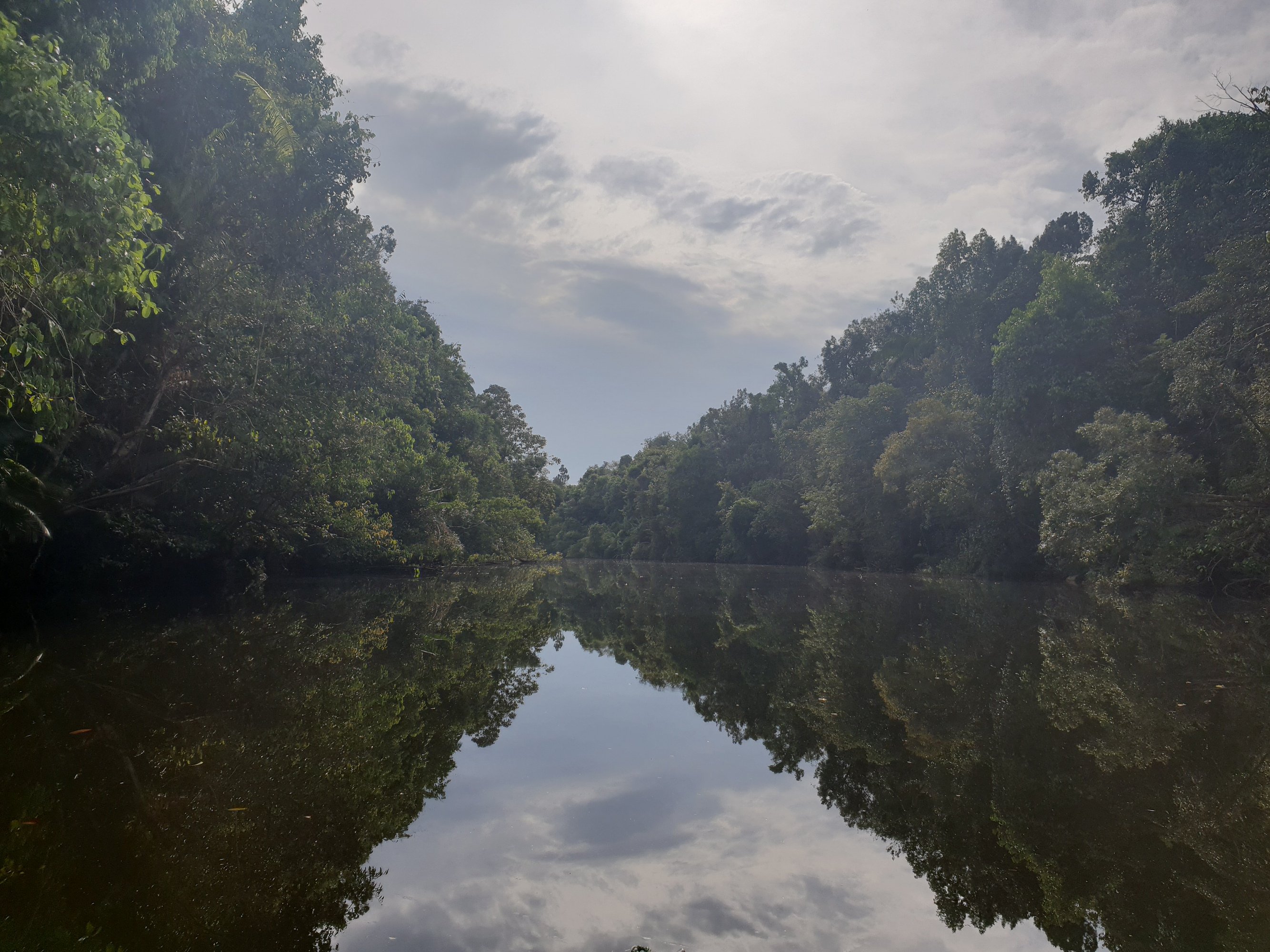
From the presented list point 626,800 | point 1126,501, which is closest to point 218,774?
point 626,800

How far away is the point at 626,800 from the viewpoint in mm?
4113

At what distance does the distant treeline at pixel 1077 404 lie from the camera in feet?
56.4

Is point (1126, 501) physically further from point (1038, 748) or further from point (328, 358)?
point (328, 358)

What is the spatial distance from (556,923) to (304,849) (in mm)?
1182

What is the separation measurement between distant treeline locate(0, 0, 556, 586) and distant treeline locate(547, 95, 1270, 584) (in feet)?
59.6

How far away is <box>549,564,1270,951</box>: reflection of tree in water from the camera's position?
2.89 meters

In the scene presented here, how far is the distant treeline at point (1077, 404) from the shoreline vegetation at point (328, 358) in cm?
11

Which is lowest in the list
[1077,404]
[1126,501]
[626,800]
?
[626,800]

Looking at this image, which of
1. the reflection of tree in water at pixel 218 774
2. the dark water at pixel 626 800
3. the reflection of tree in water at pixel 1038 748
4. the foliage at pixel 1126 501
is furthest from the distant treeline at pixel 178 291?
the foliage at pixel 1126 501

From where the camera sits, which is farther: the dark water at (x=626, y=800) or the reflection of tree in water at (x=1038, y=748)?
the reflection of tree in water at (x=1038, y=748)

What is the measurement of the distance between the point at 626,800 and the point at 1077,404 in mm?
25218

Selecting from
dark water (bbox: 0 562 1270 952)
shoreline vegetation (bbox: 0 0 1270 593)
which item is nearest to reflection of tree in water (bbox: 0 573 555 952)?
dark water (bbox: 0 562 1270 952)

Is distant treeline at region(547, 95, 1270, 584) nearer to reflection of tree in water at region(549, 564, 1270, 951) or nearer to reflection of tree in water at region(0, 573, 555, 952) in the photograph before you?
reflection of tree in water at region(549, 564, 1270, 951)

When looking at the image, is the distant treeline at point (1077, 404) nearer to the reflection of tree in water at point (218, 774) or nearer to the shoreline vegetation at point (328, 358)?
the shoreline vegetation at point (328, 358)
